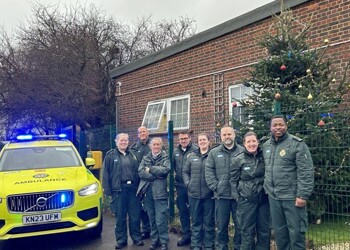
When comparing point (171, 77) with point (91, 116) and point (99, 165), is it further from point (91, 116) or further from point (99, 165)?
point (91, 116)

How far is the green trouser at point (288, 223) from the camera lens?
4473mm

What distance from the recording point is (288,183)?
178 inches

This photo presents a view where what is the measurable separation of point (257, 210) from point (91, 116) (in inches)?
535

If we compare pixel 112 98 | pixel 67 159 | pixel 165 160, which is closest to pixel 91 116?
pixel 112 98

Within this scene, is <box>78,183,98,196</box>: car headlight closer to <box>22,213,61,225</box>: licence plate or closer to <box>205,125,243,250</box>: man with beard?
<box>22,213,61,225</box>: licence plate

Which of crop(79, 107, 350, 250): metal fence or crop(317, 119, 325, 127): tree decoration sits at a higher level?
crop(317, 119, 325, 127): tree decoration

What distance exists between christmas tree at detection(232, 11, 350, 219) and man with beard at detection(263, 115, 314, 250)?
38.4 inches

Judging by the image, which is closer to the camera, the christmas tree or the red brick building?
the christmas tree

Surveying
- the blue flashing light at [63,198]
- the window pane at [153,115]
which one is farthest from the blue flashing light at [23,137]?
the window pane at [153,115]

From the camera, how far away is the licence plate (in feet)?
20.1

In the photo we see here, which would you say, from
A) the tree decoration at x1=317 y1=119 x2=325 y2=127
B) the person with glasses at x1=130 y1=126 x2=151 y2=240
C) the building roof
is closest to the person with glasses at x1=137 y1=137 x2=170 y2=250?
the person with glasses at x1=130 y1=126 x2=151 y2=240

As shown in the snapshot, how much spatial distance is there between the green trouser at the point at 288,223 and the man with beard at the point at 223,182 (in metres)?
0.73

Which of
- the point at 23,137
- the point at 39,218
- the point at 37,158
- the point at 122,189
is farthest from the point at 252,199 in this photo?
the point at 23,137

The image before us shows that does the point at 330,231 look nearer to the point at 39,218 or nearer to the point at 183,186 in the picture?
the point at 183,186
